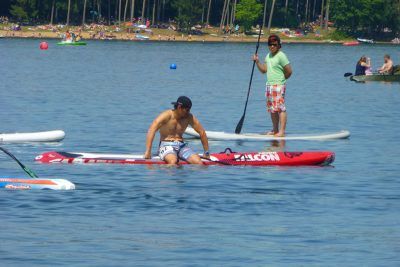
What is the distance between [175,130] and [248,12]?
129 m

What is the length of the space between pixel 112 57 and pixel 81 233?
8064cm

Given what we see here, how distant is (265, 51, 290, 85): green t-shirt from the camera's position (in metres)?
25.9

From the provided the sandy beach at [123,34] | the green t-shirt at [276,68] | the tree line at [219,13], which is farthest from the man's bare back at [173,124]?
the tree line at [219,13]

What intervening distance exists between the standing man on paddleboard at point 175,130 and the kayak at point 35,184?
2.49m

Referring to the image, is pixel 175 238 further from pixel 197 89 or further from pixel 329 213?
pixel 197 89

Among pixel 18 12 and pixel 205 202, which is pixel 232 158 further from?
pixel 18 12

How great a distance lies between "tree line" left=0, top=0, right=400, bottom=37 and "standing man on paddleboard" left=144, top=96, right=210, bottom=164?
119617mm

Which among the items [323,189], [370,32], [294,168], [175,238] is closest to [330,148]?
[294,168]

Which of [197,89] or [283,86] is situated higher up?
[283,86]

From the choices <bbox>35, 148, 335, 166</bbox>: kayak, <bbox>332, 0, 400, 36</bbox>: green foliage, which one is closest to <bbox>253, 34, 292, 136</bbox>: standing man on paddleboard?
<bbox>35, 148, 335, 166</bbox>: kayak

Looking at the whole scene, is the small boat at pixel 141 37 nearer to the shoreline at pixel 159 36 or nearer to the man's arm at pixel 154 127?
the shoreline at pixel 159 36

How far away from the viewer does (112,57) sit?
96.2 meters

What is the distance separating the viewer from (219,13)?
525 feet

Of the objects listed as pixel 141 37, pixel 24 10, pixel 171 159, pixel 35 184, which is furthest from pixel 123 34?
pixel 35 184
